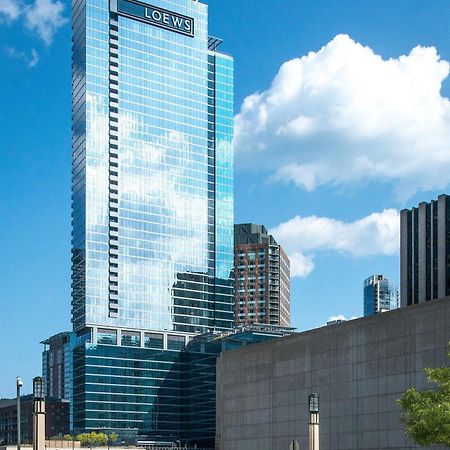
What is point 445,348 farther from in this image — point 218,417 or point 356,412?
point 218,417

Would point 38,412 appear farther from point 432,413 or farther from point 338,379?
point 338,379

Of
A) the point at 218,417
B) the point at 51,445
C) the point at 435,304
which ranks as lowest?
the point at 51,445

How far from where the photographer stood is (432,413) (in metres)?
42.7

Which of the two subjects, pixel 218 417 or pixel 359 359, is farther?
pixel 218 417

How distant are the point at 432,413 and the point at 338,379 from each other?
128 feet

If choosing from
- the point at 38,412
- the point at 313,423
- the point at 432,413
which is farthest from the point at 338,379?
the point at 432,413

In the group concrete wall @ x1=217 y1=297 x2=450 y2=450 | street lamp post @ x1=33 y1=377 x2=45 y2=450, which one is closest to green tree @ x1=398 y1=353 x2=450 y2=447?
street lamp post @ x1=33 y1=377 x2=45 y2=450

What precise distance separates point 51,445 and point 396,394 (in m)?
99.1

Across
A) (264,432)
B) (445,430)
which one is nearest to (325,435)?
(264,432)

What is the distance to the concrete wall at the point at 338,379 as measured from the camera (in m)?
72.0

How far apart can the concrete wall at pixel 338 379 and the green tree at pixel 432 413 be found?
952 inches

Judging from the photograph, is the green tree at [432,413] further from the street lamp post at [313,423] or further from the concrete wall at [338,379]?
the concrete wall at [338,379]

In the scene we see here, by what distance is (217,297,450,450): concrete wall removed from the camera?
72.0 metres

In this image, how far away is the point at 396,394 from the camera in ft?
242
